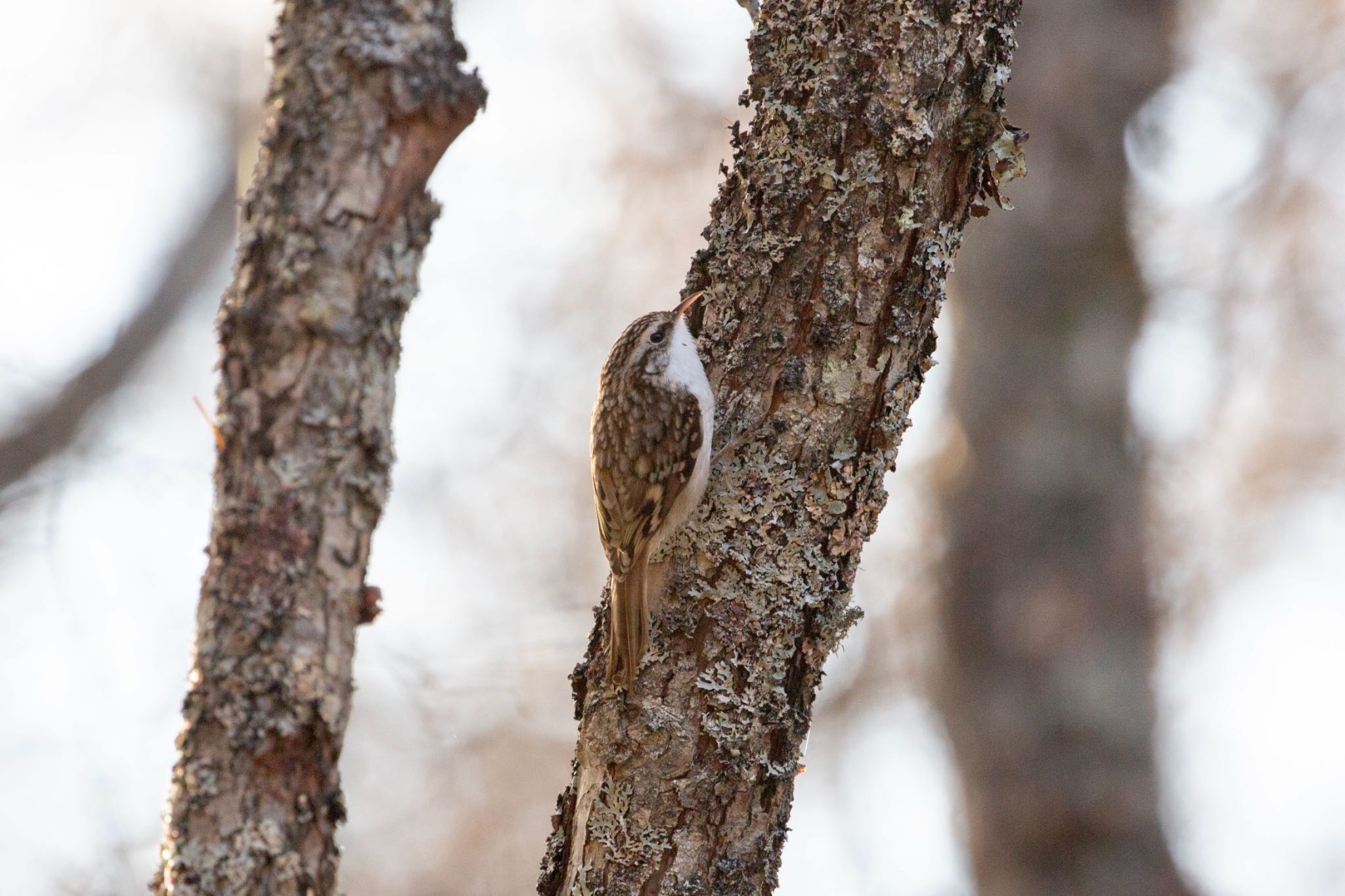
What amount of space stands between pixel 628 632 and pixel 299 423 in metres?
1.12

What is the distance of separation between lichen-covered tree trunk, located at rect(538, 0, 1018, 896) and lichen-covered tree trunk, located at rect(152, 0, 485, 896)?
0.93 m

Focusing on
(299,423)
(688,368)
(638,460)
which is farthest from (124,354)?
(299,423)

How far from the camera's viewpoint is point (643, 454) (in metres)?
3.59

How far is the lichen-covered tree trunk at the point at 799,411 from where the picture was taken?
2.37 metres

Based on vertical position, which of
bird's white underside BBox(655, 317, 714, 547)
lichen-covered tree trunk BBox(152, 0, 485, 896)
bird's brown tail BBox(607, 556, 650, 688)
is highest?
bird's white underside BBox(655, 317, 714, 547)

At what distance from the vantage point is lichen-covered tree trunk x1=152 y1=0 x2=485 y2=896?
5.03ft

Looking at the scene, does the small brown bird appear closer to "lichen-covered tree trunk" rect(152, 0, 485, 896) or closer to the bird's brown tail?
the bird's brown tail

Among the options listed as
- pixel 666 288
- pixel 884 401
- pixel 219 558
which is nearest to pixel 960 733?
pixel 666 288

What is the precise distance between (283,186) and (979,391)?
5.68 metres

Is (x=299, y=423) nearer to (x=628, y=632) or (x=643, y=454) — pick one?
(x=628, y=632)

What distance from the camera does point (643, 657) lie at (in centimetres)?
247

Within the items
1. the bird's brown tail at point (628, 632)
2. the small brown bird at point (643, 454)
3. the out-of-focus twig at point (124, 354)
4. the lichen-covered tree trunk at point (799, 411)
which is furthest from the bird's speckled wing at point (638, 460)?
the out-of-focus twig at point (124, 354)

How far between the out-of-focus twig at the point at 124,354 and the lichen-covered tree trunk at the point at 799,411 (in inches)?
120

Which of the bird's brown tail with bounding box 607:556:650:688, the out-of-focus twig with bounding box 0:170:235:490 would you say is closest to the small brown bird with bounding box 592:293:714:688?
the bird's brown tail with bounding box 607:556:650:688
